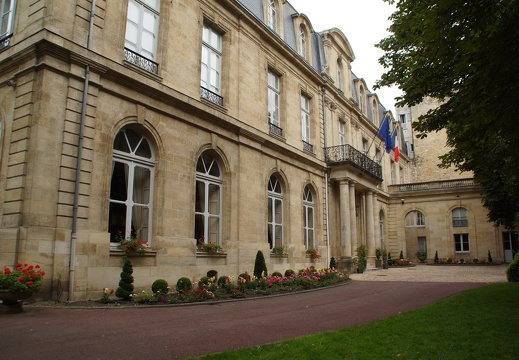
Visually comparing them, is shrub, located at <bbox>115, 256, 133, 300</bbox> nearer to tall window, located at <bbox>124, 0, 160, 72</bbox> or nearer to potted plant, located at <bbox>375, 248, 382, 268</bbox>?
tall window, located at <bbox>124, 0, 160, 72</bbox>

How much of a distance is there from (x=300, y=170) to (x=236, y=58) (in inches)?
261

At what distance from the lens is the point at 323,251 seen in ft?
72.2

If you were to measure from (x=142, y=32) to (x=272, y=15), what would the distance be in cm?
916

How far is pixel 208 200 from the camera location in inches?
592

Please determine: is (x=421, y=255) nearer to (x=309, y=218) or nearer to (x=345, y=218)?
(x=345, y=218)

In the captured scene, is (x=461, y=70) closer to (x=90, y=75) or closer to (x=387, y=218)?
(x=90, y=75)

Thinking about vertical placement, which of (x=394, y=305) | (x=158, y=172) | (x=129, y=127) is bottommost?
(x=394, y=305)

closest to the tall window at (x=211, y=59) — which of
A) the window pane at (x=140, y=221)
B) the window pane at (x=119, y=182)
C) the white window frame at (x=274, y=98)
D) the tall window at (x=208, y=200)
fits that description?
the tall window at (x=208, y=200)

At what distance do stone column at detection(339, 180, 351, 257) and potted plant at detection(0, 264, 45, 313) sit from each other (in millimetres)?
17526

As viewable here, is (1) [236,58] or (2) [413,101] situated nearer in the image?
(2) [413,101]

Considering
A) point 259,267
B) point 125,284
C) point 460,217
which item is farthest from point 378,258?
point 125,284

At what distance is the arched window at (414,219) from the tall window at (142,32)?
29.7 metres

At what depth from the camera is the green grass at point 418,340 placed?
5.21 metres

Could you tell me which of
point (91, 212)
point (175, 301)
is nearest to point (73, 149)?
point (91, 212)
